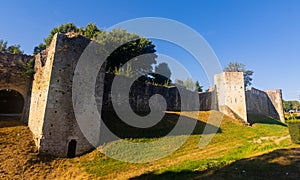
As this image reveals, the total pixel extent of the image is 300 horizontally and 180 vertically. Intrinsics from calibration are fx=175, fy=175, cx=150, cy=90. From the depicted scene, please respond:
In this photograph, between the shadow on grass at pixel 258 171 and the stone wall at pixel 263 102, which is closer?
the shadow on grass at pixel 258 171

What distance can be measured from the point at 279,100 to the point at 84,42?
27.2 metres

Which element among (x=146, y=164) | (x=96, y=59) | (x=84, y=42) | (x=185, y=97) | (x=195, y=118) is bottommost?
(x=146, y=164)

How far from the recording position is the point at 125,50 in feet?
60.4

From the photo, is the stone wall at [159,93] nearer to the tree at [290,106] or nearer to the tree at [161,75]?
the tree at [161,75]

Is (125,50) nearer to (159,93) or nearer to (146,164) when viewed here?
(159,93)

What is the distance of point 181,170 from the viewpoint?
665 centimetres

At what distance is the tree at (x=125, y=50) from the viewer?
57.1 ft

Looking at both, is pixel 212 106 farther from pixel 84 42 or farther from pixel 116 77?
pixel 84 42

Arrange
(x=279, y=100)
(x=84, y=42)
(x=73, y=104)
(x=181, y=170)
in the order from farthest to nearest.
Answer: (x=279, y=100)
(x=84, y=42)
(x=73, y=104)
(x=181, y=170)

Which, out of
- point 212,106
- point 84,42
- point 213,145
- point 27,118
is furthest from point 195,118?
point 27,118

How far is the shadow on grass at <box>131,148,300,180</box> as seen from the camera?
5.00 m

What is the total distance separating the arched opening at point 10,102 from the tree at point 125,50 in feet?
25.4

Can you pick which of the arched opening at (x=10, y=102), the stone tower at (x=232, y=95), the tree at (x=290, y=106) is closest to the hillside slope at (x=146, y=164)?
the arched opening at (x=10, y=102)

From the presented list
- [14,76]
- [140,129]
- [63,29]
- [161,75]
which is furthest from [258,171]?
[161,75]
